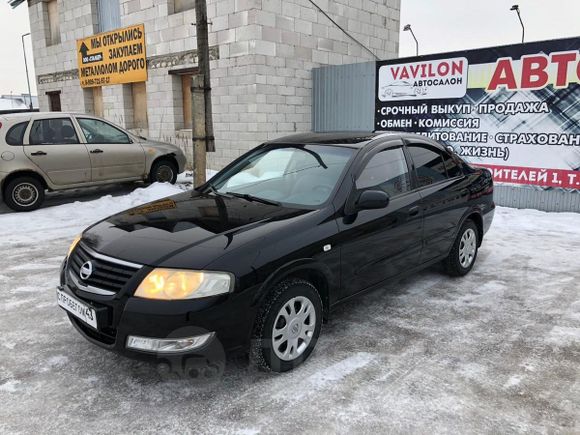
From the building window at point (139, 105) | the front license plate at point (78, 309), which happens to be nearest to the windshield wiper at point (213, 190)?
the front license plate at point (78, 309)

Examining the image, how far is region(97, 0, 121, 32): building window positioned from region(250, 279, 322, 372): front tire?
14.2m

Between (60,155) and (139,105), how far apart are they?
22.2 ft

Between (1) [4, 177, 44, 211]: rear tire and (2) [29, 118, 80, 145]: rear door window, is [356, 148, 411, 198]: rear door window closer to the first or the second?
(2) [29, 118, 80, 145]: rear door window


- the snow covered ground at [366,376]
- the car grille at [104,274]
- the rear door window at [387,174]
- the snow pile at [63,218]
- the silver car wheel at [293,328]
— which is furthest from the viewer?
the snow pile at [63,218]

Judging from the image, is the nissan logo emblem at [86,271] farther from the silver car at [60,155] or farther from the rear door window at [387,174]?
the silver car at [60,155]

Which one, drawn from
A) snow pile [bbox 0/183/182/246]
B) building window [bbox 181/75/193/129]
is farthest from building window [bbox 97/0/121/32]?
snow pile [bbox 0/183/182/246]

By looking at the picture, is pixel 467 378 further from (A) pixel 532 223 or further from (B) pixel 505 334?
(A) pixel 532 223

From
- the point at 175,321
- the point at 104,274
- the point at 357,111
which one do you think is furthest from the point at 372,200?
the point at 357,111

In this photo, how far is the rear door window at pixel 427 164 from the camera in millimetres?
4547

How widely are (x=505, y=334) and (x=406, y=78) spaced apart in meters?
6.84

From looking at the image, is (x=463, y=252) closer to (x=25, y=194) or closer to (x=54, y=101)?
(x=25, y=194)

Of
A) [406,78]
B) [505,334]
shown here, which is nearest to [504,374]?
[505,334]

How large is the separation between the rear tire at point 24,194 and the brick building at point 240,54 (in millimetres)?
4689

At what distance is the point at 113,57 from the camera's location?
14859 millimetres
